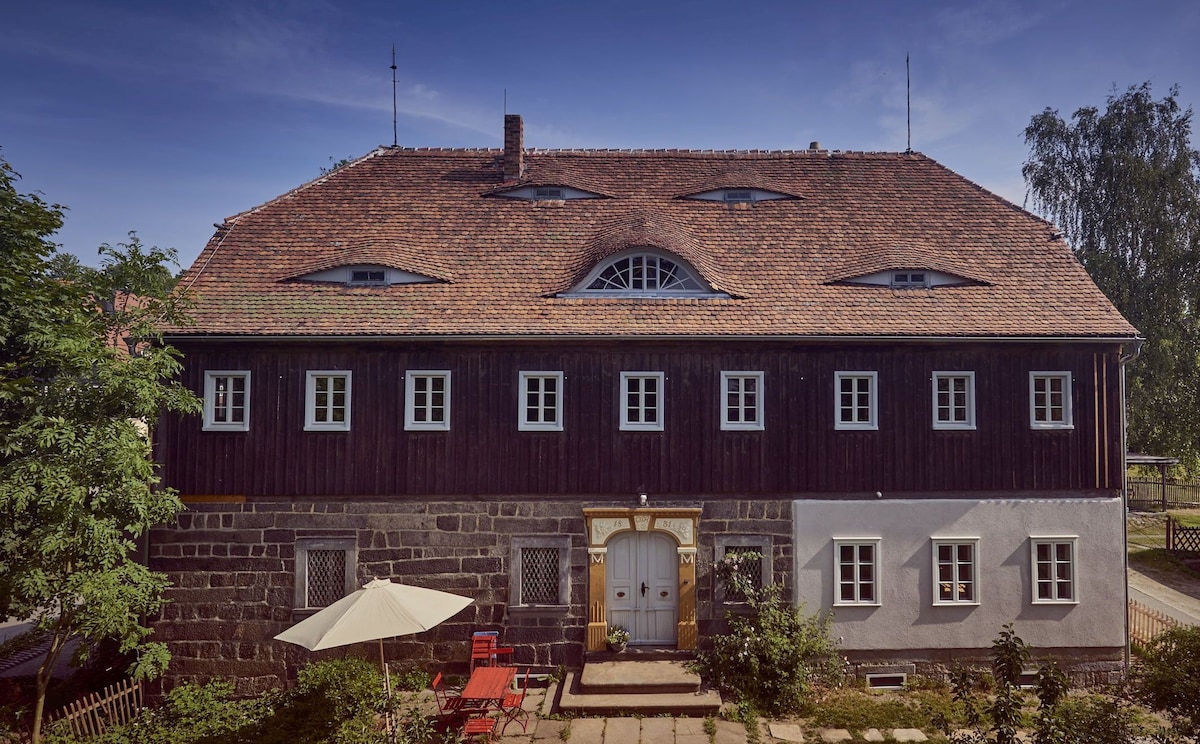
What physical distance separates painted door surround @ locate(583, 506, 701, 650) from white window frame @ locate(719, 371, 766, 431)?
1866 millimetres

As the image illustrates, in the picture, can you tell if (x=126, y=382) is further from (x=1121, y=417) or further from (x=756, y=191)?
(x=1121, y=417)

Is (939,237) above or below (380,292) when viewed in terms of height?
above

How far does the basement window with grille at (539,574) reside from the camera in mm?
12672

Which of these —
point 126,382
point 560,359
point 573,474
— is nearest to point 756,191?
point 560,359

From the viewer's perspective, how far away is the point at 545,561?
12.9m

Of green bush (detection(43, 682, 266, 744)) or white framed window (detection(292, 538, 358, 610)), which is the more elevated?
white framed window (detection(292, 538, 358, 610))

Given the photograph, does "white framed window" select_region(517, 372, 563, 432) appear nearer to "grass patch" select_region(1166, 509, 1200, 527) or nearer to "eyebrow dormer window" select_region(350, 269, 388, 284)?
"eyebrow dormer window" select_region(350, 269, 388, 284)

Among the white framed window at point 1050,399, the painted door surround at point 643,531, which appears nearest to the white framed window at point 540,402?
the painted door surround at point 643,531

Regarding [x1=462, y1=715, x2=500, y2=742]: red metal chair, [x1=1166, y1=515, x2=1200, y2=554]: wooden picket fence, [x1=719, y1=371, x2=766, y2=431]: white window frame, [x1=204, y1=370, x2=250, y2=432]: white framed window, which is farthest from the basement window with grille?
[x1=1166, y1=515, x2=1200, y2=554]: wooden picket fence

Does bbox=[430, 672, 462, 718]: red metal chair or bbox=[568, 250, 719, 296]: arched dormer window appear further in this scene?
bbox=[568, 250, 719, 296]: arched dormer window

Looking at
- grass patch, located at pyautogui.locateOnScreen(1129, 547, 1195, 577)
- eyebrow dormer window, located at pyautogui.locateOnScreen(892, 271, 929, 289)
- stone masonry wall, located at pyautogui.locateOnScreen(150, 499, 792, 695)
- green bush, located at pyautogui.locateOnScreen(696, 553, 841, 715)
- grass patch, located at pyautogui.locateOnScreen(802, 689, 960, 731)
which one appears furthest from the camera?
grass patch, located at pyautogui.locateOnScreen(1129, 547, 1195, 577)

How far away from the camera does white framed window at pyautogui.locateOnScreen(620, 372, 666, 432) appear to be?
1291cm

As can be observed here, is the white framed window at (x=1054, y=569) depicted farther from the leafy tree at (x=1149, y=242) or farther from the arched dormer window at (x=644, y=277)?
the leafy tree at (x=1149, y=242)

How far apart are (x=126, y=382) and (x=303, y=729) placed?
6.25 meters
